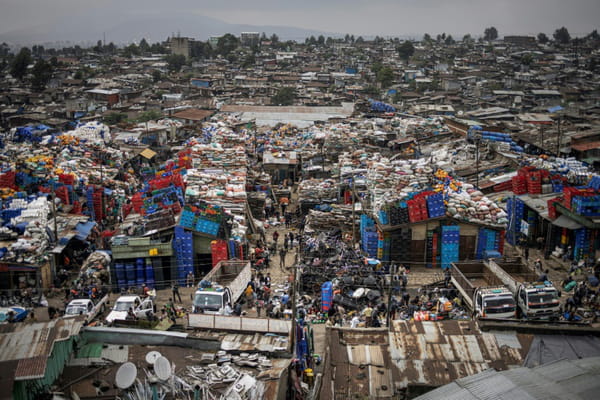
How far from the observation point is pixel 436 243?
62.7 ft

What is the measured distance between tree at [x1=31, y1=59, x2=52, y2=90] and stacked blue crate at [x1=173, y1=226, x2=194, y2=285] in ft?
197

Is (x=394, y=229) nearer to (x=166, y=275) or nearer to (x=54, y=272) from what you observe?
(x=166, y=275)

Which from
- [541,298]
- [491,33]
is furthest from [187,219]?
[491,33]

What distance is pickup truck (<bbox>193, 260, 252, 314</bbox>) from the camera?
14297 mm

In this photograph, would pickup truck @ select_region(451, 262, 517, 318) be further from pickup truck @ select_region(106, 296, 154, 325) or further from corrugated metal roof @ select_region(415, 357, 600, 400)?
pickup truck @ select_region(106, 296, 154, 325)

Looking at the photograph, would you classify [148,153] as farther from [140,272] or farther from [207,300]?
[207,300]

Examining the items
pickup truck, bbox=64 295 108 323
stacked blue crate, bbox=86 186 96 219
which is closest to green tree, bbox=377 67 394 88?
stacked blue crate, bbox=86 186 96 219

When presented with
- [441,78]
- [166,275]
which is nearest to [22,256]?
[166,275]

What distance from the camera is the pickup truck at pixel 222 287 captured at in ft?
46.9

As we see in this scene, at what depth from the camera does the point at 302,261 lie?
19.0m

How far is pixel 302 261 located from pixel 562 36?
395 feet

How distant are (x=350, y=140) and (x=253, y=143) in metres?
7.08

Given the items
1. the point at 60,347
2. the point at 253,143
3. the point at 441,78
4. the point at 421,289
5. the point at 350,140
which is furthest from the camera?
the point at 441,78

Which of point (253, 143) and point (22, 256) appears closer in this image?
point (22, 256)
